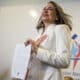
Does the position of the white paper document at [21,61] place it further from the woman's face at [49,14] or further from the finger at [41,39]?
the woman's face at [49,14]

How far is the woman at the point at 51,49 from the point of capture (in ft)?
3.18

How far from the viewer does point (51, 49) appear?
1031 millimetres

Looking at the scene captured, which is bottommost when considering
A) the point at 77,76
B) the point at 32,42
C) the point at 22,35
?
the point at 77,76

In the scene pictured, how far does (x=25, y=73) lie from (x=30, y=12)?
1747mm

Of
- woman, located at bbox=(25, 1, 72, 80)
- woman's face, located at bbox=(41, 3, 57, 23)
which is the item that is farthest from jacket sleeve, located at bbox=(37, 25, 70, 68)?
woman's face, located at bbox=(41, 3, 57, 23)

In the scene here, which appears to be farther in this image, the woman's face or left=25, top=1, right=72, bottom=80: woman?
the woman's face

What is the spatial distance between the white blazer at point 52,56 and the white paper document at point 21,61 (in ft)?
0.11

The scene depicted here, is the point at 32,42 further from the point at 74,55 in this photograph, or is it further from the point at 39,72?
the point at 74,55

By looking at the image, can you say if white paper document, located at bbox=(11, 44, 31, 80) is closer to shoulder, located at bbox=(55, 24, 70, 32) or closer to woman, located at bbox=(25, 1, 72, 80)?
woman, located at bbox=(25, 1, 72, 80)

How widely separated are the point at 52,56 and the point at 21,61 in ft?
0.65

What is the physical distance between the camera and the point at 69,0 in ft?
8.44

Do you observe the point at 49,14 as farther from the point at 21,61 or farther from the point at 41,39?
the point at 21,61

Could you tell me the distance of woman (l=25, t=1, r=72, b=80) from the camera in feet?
3.18

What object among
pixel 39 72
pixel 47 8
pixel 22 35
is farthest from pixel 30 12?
pixel 39 72
